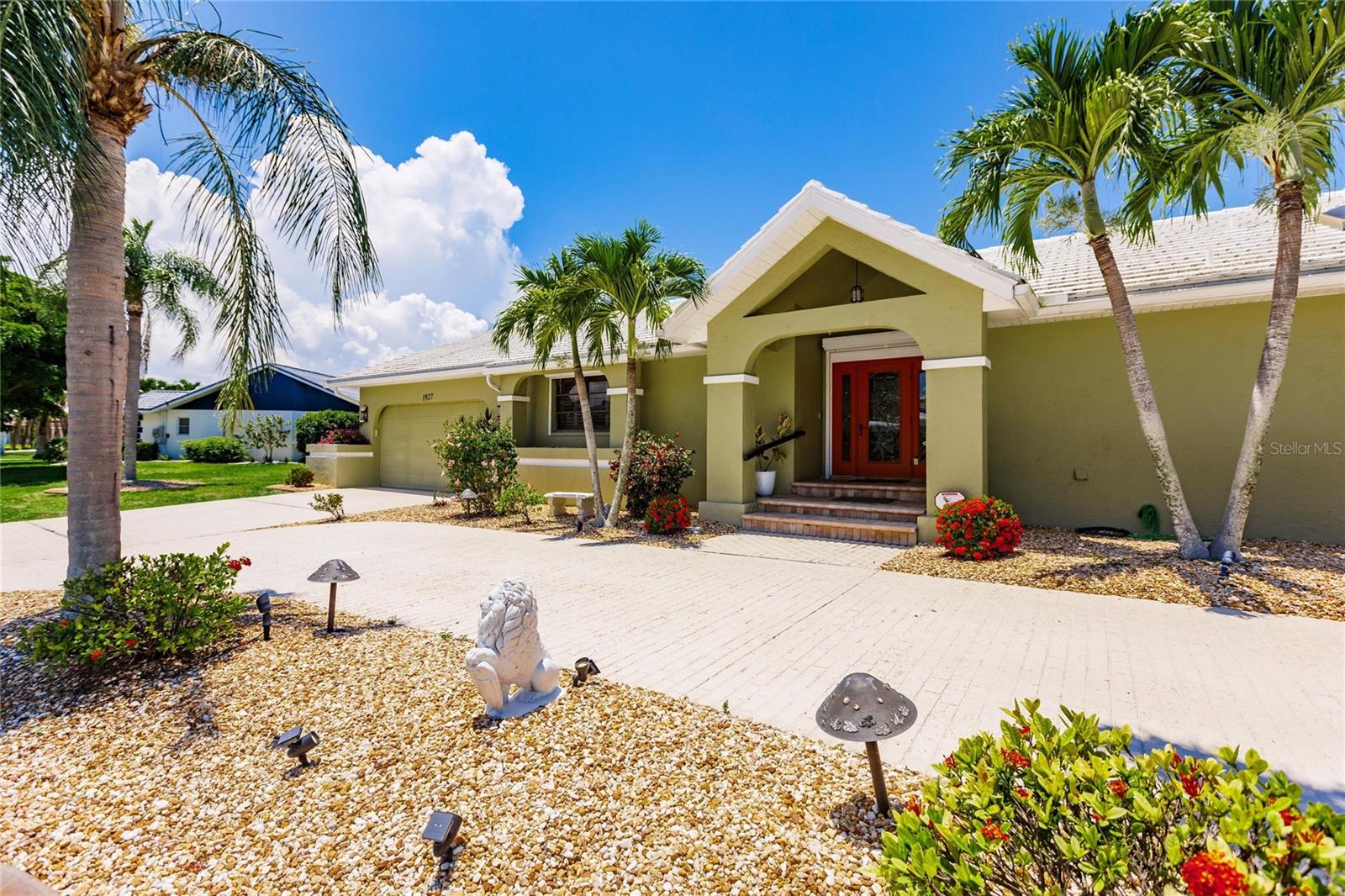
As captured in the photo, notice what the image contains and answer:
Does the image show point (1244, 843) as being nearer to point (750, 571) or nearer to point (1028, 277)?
point (750, 571)

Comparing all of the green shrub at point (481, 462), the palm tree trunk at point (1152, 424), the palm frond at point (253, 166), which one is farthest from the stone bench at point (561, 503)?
the palm tree trunk at point (1152, 424)

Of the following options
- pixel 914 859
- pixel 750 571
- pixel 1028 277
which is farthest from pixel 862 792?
pixel 1028 277

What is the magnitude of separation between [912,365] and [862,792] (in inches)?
394

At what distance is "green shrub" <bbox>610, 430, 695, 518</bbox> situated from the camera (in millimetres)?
10617

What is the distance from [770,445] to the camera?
1114 centimetres

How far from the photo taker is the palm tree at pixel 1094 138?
6363 millimetres

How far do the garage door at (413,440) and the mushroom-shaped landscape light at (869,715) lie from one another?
1584cm

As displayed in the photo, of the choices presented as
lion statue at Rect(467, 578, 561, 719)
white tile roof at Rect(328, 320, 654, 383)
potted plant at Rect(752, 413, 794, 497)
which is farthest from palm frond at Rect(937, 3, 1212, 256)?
lion statue at Rect(467, 578, 561, 719)

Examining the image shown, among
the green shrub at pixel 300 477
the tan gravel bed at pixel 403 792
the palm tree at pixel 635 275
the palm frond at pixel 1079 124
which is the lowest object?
the tan gravel bed at pixel 403 792

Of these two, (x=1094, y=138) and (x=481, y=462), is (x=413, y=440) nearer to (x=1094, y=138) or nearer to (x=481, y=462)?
(x=481, y=462)

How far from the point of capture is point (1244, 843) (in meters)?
1.38

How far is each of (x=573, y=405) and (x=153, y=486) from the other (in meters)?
13.6

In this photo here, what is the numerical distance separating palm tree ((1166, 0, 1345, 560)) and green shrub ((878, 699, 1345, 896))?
22.4 ft

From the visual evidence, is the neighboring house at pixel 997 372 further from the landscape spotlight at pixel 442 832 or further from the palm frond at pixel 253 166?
the landscape spotlight at pixel 442 832
